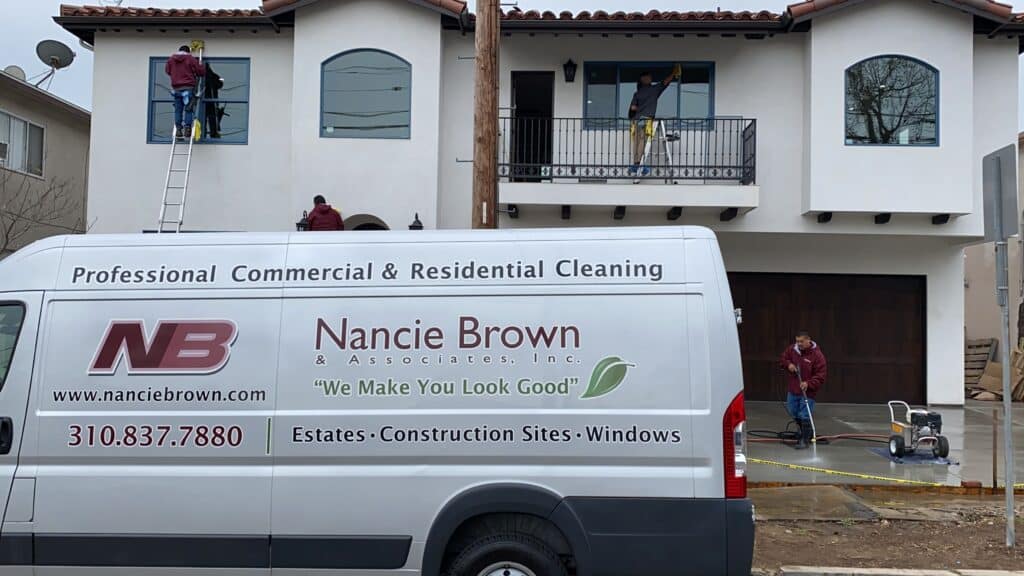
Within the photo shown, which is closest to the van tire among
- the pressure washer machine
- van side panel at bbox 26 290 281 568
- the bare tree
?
van side panel at bbox 26 290 281 568

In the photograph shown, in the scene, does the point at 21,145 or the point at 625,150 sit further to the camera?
the point at 21,145

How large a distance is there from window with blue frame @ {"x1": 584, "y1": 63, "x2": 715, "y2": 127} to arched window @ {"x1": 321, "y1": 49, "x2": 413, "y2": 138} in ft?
10.0

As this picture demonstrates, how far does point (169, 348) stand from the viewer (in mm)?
4535

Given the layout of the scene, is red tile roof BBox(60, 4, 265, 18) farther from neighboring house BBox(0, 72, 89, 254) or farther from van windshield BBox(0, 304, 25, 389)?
van windshield BBox(0, 304, 25, 389)

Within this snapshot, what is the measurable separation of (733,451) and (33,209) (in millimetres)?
17146

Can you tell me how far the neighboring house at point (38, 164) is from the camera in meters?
16.2

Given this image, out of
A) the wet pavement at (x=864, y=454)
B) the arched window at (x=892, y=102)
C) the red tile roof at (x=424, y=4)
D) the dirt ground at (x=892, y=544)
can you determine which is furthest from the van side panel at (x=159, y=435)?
the arched window at (x=892, y=102)

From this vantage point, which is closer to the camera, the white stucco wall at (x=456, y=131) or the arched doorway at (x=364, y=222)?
the arched doorway at (x=364, y=222)

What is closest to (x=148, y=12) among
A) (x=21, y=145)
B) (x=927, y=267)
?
(x=21, y=145)

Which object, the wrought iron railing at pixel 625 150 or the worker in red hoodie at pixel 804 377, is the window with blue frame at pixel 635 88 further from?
the worker in red hoodie at pixel 804 377

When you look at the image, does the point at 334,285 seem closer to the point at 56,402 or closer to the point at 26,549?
the point at 56,402

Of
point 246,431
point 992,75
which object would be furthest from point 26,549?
point 992,75

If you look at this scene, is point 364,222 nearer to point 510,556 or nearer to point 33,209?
point 33,209

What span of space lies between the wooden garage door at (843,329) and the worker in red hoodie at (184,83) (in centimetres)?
971
